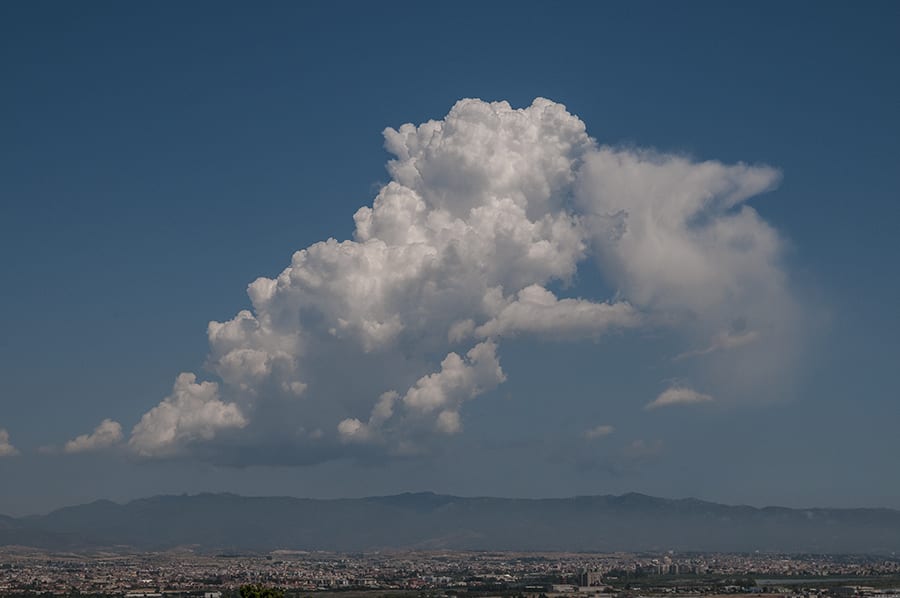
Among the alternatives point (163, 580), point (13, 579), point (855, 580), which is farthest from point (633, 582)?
point (13, 579)

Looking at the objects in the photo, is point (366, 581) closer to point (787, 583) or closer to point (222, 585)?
point (222, 585)

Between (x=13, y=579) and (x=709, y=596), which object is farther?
(x=13, y=579)

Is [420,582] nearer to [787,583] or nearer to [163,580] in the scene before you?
[163,580]

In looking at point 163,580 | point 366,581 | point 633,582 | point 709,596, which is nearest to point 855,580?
point 633,582

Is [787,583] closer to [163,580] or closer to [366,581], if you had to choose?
[366,581]

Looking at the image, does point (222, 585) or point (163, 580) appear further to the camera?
point (163, 580)

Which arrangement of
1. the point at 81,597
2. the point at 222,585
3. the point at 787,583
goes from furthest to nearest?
the point at 787,583 < the point at 222,585 < the point at 81,597

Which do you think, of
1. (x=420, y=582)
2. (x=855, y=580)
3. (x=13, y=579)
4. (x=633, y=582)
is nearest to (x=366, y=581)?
(x=420, y=582)

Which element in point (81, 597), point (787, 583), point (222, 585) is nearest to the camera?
point (81, 597)
